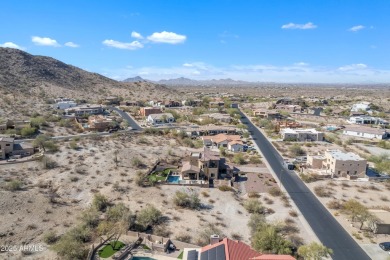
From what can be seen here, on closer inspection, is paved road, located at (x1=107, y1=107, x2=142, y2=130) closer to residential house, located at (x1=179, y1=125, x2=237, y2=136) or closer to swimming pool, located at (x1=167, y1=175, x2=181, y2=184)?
residential house, located at (x1=179, y1=125, x2=237, y2=136)

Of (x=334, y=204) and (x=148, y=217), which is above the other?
(x=148, y=217)

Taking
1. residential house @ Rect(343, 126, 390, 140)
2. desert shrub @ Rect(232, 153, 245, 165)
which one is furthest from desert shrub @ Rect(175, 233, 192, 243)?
Answer: residential house @ Rect(343, 126, 390, 140)

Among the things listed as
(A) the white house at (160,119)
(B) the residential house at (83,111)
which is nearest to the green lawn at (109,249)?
(A) the white house at (160,119)

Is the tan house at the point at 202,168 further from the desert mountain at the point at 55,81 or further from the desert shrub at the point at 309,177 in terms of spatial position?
the desert mountain at the point at 55,81

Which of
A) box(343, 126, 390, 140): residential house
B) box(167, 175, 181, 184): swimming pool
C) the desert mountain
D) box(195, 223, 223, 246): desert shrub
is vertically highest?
the desert mountain

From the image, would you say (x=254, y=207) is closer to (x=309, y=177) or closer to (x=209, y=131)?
(x=309, y=177)

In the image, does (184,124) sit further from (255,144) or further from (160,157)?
(160,157)

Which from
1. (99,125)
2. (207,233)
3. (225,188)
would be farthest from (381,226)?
(99,125)
